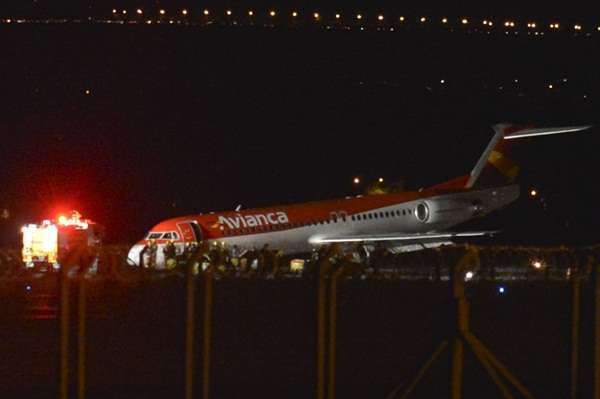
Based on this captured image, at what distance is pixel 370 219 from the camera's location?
153 feet

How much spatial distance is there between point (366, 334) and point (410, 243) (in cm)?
2899

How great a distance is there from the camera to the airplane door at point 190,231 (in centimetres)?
4012

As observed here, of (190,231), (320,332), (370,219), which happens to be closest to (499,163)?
(370,219)

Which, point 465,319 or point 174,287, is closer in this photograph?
point 465,319

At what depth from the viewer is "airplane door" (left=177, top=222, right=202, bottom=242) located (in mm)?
40125

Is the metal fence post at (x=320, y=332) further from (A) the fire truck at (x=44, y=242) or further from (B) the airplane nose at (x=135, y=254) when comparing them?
(B) the airplane nose at (x=135, y=254)

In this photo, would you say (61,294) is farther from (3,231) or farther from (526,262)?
(3,231)

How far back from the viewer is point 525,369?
1434cm

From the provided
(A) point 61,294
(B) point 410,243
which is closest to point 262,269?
(B) point 410,243

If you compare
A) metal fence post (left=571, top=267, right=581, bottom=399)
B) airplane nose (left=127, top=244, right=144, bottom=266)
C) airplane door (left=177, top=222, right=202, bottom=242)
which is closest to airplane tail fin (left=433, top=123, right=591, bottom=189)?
airplane door (left=177, top=222, right=202, bottom=242)

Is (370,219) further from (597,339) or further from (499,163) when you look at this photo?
(597,339)

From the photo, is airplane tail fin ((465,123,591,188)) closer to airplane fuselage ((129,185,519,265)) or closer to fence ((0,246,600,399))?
airplane fuselage ((129,185,519,265))

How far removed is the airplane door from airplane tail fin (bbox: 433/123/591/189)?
14314mm

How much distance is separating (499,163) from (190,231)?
1758cm
